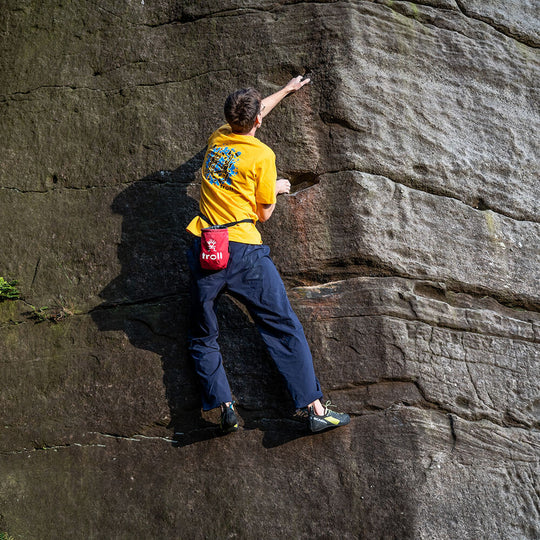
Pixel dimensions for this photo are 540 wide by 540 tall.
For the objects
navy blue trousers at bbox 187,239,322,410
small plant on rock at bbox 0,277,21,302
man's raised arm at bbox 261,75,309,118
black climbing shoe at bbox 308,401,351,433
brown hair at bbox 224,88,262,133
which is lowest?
black climbing shoe at bbox 308,401,351,433

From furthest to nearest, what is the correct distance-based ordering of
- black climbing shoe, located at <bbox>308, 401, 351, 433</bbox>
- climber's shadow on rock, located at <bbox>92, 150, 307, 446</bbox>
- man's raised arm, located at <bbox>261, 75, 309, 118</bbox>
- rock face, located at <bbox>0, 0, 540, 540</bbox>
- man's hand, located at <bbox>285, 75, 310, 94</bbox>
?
man's hand, located at <bbox>285, 75, 310, 94</bbox> < man's raised arm, located at <bbox>261, 75, 309, 118</bbox> < climber's shadow on rock, located at <bbox>92, 150, 307, 446</bbox> < rock face, located at <bbox>0, 0, 540, 540</bbox> < black climbing shoe, located at <bbox>308, 401, 351, 433</bbox>

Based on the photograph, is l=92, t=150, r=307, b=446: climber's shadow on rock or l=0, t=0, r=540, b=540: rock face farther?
l=92, t=150, r=307, b=446: climber's shadow on rock

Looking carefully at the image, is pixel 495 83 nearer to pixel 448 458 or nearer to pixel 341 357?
pixel 341 357

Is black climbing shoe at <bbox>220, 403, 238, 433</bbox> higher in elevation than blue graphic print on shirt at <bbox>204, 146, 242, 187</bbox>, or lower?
lower

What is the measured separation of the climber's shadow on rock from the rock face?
15mm

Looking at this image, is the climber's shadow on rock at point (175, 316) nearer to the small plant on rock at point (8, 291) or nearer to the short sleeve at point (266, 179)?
the small plant on rock at point (8, 291)

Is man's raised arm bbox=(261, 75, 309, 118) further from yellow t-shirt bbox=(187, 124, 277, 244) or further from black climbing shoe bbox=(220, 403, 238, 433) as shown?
black climbing shoe bbox=(220, 403, 238, 433)

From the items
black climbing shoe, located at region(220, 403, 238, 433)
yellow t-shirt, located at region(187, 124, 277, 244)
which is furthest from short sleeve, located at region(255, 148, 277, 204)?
black climbing shoe, located at region(220, 403, 238, 433)

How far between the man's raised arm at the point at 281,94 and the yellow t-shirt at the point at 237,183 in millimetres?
518

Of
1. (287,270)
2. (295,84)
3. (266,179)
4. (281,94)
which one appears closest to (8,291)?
(287,270)

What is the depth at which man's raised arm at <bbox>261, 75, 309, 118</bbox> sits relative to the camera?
13.4 feet

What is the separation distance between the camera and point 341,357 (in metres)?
3.84

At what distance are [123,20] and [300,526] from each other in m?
3.87

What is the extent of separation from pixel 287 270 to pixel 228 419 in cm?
104
